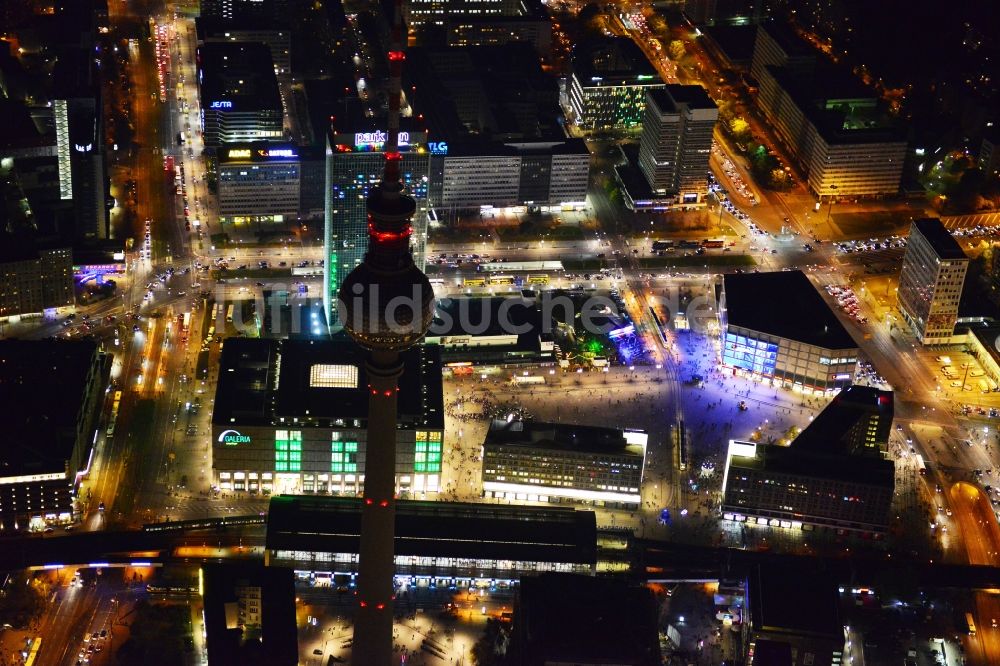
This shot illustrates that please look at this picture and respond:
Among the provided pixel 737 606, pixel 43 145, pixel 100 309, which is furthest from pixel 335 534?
pixel 43 145

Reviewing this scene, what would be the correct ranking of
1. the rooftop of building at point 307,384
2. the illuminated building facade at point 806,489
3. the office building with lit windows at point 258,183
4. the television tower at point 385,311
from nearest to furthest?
the television tower at point 385,311, the illuminated building facade at point 806,489, the rooftop of building at point 307,384, the office building with lit windows at point 258,183

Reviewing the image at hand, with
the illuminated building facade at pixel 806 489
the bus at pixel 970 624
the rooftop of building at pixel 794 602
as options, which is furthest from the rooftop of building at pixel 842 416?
the bus at pixel 970 624

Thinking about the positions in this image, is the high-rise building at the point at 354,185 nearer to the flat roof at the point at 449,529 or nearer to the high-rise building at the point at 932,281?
the flat roof at the point at 449,529

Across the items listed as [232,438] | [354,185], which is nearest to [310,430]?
[232,438]

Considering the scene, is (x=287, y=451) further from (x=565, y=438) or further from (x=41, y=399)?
(x=565, y=438)

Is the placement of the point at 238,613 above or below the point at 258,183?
below

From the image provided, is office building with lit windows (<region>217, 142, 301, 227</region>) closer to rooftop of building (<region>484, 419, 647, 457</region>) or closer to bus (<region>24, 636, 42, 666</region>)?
rooftop of building (<region>484, 419, 647, 457</region>)

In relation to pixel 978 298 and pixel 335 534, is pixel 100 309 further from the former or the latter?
pixel 978 298
